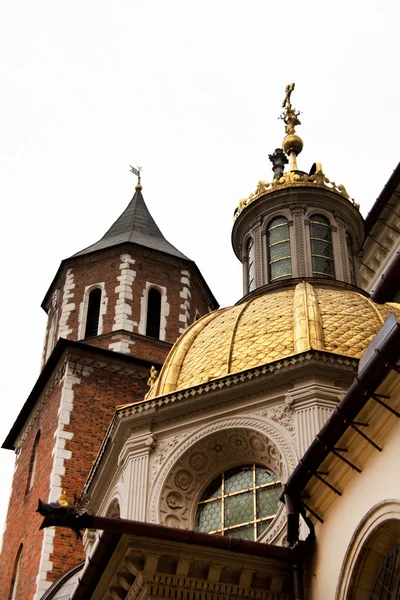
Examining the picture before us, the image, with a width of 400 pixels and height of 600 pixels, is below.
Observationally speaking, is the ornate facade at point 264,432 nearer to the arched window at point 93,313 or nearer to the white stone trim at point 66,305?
the white stone trim at point 66,305

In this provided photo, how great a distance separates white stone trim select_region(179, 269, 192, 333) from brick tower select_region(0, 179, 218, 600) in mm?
30

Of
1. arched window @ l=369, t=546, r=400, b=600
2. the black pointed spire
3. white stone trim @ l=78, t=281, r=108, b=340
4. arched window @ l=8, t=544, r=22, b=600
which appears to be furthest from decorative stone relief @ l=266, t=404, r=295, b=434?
the black pointed spire

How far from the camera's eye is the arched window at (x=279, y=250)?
20531 millimetres

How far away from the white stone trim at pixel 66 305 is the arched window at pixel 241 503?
10.6m

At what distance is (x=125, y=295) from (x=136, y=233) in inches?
123

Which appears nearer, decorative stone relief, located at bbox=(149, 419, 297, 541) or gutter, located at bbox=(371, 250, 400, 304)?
gutter, located at bbox=(371, 250, 400, 304)

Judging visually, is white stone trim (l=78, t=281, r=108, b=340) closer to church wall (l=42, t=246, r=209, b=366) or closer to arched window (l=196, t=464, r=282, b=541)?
church wall (l=42, t=246, r=209, b=366)

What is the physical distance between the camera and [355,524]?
31.3 feet

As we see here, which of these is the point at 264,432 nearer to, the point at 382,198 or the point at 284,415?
the point at 284,415

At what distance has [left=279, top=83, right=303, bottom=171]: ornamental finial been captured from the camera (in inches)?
928

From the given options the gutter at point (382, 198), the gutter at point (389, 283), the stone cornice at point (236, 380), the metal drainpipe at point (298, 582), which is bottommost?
the metal drainpipe at point (298, 582)

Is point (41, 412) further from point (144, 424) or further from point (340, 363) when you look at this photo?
point (340, 363)

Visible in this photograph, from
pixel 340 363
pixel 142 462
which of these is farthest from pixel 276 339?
pixel 142 462

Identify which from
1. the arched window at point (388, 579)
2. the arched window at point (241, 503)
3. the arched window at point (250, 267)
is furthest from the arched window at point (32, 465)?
the arched window at point (388, 579)
